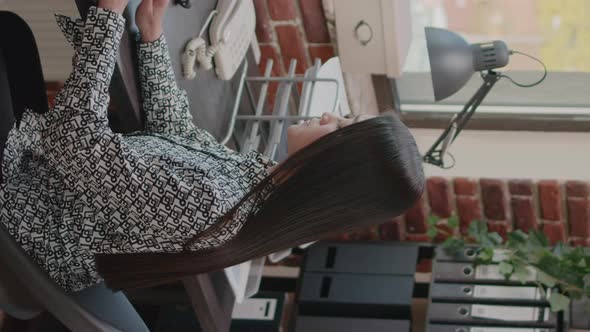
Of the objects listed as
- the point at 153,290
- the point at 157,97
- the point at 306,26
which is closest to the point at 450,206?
the point at 306,26

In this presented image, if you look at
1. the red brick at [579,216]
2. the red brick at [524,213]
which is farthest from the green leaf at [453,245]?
the red brick at [579,216]

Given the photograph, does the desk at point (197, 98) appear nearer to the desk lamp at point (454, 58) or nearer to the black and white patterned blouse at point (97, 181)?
the black and white patterned blouse at point (97, 181)

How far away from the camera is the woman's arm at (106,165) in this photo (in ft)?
5.55

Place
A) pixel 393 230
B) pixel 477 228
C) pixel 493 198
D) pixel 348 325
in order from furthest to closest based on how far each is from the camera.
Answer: pixel 393 230
pixel 493 198
pixel 477 228
pixel 348 325

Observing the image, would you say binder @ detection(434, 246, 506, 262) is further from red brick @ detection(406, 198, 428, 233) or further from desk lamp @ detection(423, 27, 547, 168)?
desk lamp @ detection(423, 27, 547, 168)

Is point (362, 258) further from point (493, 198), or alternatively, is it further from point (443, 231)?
point (493, 198)

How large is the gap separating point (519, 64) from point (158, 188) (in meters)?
1.51

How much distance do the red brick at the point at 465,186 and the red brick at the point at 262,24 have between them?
682mm

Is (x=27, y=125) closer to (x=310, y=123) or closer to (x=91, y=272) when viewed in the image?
Result: (x=91, y=272)

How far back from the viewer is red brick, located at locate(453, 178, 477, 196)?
296 cm

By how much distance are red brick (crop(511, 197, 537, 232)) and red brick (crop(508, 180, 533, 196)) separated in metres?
0.02

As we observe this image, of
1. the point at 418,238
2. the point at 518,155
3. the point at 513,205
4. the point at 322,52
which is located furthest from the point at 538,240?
the point at 322,52

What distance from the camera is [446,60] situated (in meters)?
2.38

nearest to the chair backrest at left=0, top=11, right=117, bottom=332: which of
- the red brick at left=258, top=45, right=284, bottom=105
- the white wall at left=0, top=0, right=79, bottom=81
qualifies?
the white wall at left=0, top=0, right=79, bottom=81
